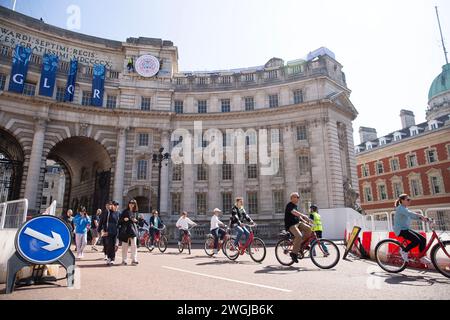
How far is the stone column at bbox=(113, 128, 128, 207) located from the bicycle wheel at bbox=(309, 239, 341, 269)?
77.0 ft

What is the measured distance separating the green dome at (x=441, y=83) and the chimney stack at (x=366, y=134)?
49.0ft

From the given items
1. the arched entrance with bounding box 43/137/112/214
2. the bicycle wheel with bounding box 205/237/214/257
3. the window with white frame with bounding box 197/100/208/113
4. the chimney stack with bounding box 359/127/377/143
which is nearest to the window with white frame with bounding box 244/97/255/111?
the window with white frame with bounding box 197/100/208/113

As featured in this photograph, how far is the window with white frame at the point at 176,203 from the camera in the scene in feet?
99.1

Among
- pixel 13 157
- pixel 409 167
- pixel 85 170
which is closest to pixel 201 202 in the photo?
pixel 85 170

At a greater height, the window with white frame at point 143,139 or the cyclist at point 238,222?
the window with white frame at point 143,139

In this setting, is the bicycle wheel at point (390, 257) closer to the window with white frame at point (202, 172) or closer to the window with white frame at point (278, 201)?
the window with white frame at point (278, 201)

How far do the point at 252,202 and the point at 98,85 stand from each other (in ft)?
64.2

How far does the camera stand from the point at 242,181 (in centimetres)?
3005

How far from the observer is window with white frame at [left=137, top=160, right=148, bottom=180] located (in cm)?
3003

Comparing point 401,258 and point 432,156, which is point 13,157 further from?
point 432,156

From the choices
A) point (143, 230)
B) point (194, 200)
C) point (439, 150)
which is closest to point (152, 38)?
point (194, 200)

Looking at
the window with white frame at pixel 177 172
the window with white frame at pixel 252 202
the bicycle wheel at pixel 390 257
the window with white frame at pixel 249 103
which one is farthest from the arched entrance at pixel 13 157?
the bicycle wheel at pixel 390 257

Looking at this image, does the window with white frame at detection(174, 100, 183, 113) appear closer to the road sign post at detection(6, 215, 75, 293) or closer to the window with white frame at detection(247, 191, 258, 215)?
the window with white frame at detection(247, 191, 258, 215)
